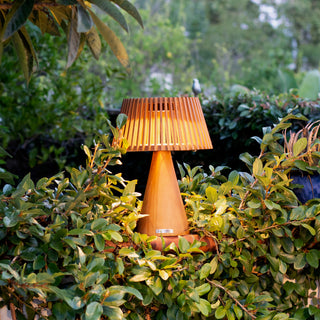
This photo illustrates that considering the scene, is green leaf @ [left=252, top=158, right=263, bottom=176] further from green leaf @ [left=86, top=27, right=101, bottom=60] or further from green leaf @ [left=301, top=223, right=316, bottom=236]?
green leaf @ [left=86, top=27, right=101, bottom=60]

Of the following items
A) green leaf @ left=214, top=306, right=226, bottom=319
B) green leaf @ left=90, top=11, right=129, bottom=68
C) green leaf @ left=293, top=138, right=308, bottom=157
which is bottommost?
green leaf @ left=214, top=306, right=226, bottom=319

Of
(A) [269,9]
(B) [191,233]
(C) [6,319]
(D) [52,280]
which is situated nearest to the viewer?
(D) [52,280]

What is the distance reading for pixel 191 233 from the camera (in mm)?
1382

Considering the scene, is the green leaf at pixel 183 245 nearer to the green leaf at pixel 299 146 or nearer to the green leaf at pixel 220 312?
the green leaf at pixel 220 312

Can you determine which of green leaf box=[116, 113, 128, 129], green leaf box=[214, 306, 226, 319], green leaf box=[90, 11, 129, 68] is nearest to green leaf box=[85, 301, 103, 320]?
green leaf box=[214, 306, 226, 319]

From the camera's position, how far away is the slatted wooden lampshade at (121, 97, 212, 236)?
1.28m

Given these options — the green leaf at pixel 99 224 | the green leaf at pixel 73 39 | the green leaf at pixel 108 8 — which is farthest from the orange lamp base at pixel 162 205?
the green leaf at pixel 108 8

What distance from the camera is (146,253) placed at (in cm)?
117

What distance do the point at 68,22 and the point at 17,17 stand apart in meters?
0.49

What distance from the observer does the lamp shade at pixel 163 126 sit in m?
1.27

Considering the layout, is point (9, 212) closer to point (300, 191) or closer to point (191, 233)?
point (191, 233)

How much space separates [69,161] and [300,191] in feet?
7.90

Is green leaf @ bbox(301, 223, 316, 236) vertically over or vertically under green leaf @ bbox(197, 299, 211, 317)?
over

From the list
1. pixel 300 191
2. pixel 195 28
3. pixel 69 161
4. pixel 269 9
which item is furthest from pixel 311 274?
pixel 269 9
